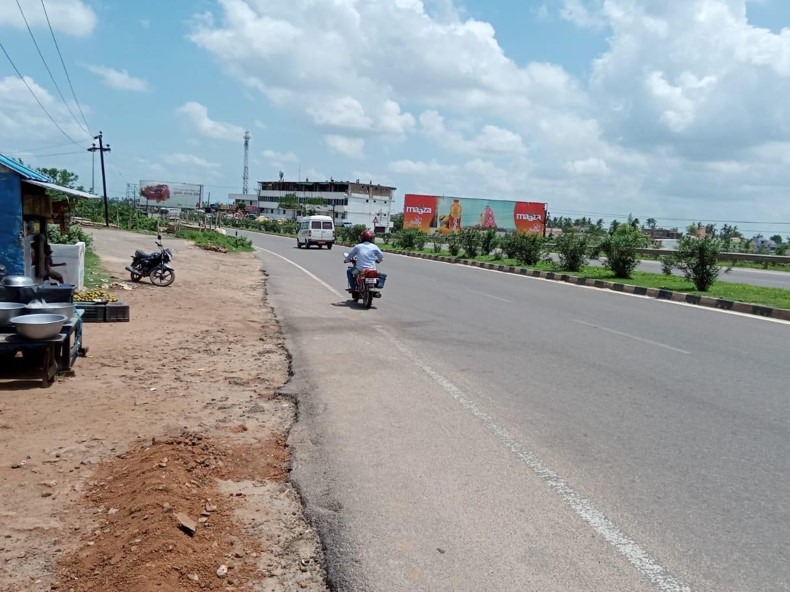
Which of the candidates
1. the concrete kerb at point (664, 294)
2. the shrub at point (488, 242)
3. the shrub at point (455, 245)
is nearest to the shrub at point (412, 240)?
the shrub at point (455, 245)

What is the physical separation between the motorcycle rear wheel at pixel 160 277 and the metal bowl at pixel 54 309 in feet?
29.0

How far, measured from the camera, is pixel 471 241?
38156mm

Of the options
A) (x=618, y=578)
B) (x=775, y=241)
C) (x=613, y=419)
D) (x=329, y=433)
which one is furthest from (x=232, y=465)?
(x=775, y=241)

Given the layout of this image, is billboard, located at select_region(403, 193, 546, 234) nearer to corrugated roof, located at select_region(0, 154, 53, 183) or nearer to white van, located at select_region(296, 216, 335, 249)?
white van, located at select_region(296, 216, 335, 249)

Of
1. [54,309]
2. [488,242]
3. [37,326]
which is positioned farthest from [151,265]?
[488,242]

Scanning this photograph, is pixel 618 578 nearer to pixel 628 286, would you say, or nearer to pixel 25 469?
pixel 25 469

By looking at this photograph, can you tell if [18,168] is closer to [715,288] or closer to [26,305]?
[26,305]

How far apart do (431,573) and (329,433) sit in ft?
7.51

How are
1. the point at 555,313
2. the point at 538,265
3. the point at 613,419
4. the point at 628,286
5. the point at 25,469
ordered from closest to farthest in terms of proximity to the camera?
the point at 25,469 < the point at 613,419 < the point at 555,313 < the point at 628,286 < the point at 538,265

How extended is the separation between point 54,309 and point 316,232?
126 ft

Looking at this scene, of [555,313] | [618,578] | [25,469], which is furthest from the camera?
[555,313]

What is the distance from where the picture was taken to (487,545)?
357 centimetres

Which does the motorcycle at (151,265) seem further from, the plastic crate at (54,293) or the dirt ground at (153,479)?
the plastic crate at (54,293)

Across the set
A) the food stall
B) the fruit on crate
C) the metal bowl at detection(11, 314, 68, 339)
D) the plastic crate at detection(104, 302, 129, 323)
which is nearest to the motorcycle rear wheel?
the fruit on crate
